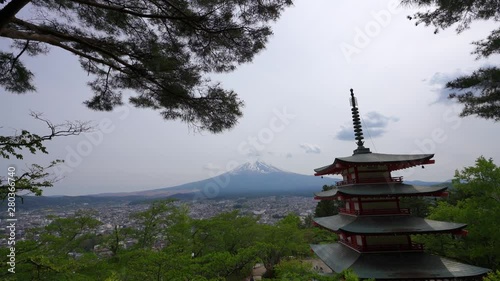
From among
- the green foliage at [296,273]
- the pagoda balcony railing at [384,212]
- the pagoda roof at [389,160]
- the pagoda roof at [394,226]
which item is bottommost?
the green foliage at [296,273]

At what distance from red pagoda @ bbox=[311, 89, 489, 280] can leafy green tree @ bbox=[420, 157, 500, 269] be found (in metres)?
4.57

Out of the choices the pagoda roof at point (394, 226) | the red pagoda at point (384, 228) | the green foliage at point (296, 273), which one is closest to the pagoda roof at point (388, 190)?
the red pagoda at point (384, 228)

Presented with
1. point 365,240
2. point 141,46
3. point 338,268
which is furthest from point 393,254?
point 141,46

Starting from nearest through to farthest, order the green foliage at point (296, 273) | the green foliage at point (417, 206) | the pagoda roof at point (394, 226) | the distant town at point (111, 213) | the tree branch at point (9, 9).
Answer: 1. the tree branch at point (9, 9)
2. the green foliage at point (296, 273)
3. the pagoda roof at point (394, 226)
4. the distant town at point (111, 213)
5. the green foliage at point (417, 206)

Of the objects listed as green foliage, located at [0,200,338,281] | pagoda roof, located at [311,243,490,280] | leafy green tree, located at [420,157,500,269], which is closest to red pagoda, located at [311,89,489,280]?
pagoda roof, located at [311,243,490,280]

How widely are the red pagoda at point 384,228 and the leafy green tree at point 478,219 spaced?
15.0 feet

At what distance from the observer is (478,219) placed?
481 inches

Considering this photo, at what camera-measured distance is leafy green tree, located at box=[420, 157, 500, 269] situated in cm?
1190

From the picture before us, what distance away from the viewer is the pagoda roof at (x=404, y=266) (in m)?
7.76

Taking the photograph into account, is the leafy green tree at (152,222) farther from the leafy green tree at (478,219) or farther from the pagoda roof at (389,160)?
the leafy green tree at (478,219)

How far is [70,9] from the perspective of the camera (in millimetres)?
5387

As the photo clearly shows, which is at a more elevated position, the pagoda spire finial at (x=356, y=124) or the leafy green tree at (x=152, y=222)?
the pagoda spire finial at (x=356, y=124)

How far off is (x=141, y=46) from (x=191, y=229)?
1507cm

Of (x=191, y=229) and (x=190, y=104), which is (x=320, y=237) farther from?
(x=190, y=104)
